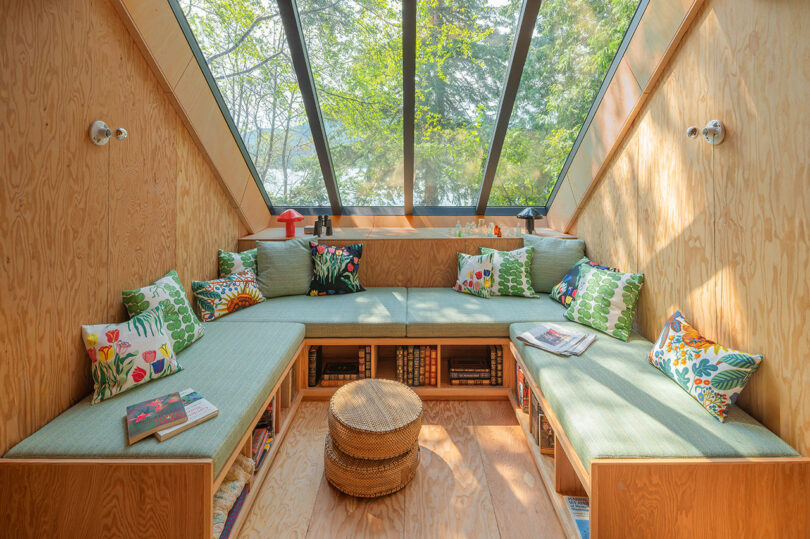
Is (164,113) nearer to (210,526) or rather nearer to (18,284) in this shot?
(18,284)

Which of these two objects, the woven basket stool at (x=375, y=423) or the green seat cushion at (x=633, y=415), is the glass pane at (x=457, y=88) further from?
the woven basket stool at (x=375, y=423)

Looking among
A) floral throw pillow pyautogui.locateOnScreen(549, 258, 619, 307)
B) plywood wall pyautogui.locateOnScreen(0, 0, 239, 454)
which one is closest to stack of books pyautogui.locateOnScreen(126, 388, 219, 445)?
plywood wall pyautogui.locateOnScreen(0, 0, 239, 454)

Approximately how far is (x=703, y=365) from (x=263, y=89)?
3288 mm

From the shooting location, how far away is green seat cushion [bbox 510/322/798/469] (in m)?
1.35

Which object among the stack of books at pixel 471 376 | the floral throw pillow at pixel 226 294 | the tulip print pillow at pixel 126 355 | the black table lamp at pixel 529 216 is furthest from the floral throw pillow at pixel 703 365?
the floral throw pillow at pixel 226 294

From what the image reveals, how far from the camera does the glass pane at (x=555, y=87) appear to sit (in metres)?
2.57

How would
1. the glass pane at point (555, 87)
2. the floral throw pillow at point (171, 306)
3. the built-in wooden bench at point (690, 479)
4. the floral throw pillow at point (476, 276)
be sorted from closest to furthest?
the built-in wooden bench at point (690, 479) < the floral throw pillow at point (171, 306) < the glass pane at point (555, 87) < the floral throw pillow at point (476, 276)

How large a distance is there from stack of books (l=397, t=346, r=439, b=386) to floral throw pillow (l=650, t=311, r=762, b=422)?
1302mm

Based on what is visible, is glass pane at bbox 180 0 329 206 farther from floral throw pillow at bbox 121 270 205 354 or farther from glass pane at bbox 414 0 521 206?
floral throw pillow at bbox 121 270 205 354

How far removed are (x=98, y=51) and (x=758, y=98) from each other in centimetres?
282

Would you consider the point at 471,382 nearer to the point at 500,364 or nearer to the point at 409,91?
the point at 500,364

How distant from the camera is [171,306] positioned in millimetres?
2119

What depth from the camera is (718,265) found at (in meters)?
1.77

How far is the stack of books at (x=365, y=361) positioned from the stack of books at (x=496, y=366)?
84cm
